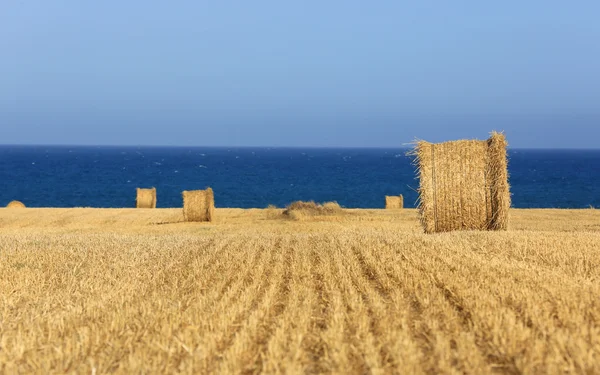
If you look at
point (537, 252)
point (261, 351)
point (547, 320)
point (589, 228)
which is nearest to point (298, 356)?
point (261, 351)

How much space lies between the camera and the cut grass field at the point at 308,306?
5.84m

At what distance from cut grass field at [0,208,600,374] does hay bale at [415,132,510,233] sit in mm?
1342

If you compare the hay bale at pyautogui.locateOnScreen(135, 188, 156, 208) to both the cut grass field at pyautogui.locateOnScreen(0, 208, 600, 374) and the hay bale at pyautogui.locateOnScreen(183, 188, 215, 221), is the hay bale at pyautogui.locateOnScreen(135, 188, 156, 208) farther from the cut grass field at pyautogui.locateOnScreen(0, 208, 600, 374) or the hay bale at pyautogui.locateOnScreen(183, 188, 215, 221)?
the cut grass field at pyautogui.locateOnScreen(0, 208, 600, 374)

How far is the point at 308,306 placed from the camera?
25.5 ft

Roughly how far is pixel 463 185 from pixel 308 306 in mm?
8749

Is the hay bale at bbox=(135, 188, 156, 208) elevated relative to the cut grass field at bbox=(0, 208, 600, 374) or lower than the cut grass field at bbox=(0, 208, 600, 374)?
lower

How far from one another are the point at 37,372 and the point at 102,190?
207 ft

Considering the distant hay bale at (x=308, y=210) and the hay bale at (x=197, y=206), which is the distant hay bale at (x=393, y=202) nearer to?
the distant hay bale at (x=308, y=210)

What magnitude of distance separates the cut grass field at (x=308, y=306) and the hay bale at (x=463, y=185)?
1.34 m

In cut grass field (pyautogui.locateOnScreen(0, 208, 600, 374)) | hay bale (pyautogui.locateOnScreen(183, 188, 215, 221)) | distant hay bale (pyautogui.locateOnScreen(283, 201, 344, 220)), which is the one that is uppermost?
cut grass field (pyautogui.locateOnScreen(0, 208, 600, 374))

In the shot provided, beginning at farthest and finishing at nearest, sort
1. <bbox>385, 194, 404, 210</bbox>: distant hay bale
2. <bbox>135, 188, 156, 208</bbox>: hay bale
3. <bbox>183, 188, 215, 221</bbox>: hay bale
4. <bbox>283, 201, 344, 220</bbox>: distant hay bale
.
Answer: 1. <bbox>135, 188, 156, 208</bbox>: hay bale
2. <bbox>385, 194, 404, 210</bbox>: distant hay bale
3. <bbox>283, 201, 344, 220</bbox>: distant hay bale
4. <bbox>183, 188, 215, 221</bbox>: hay bale

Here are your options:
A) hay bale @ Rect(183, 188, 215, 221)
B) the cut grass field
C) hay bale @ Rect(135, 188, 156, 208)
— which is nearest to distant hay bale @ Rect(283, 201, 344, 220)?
hay bale @ Rect(183, 188, 215, 221)

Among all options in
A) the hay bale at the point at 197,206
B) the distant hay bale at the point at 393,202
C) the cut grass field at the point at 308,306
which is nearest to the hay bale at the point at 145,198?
the hay bale at the point at 197,206

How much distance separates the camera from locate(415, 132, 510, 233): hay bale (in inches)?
617
